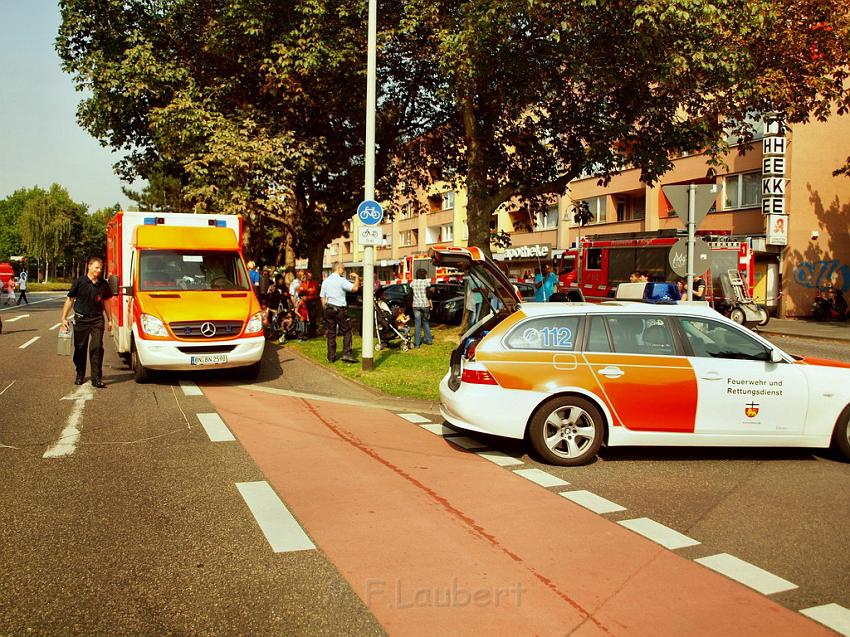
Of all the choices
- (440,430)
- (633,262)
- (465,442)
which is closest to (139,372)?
(440,430)

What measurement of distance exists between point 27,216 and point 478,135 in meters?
79.8

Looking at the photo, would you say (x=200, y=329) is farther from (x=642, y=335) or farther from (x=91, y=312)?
(x=642, y=335)

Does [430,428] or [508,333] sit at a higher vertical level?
[508,333]

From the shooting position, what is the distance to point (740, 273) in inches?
957

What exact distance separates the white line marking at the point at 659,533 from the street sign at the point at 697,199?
5783 mm

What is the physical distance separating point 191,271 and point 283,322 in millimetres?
5785

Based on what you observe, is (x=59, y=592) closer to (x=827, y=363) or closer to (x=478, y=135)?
(x=827, y=363)

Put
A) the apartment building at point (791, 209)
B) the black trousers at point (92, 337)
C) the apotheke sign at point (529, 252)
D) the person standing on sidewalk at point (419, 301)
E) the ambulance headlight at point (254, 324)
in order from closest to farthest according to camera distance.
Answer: the black trousers at point (92, 337) < the ambulance headlight at point (254, 324) < the person standing on sidewalk at point (419, 301) < the apartment building at point (791, 209) < the apotheke sign at point (529, 252)

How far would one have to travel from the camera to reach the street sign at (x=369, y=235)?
39.5ft

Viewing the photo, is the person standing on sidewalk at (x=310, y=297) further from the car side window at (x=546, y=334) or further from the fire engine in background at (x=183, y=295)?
the car side window at (x=546, y=334)

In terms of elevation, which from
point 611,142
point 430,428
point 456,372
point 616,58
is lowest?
point 430,428

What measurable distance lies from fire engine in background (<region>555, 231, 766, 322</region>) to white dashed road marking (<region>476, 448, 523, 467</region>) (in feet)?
52.8

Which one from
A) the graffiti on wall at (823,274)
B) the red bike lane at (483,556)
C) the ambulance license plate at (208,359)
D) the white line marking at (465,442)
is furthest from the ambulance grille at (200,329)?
the graffiti on wall at (823,274)

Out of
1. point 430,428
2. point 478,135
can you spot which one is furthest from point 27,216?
point 430,428
